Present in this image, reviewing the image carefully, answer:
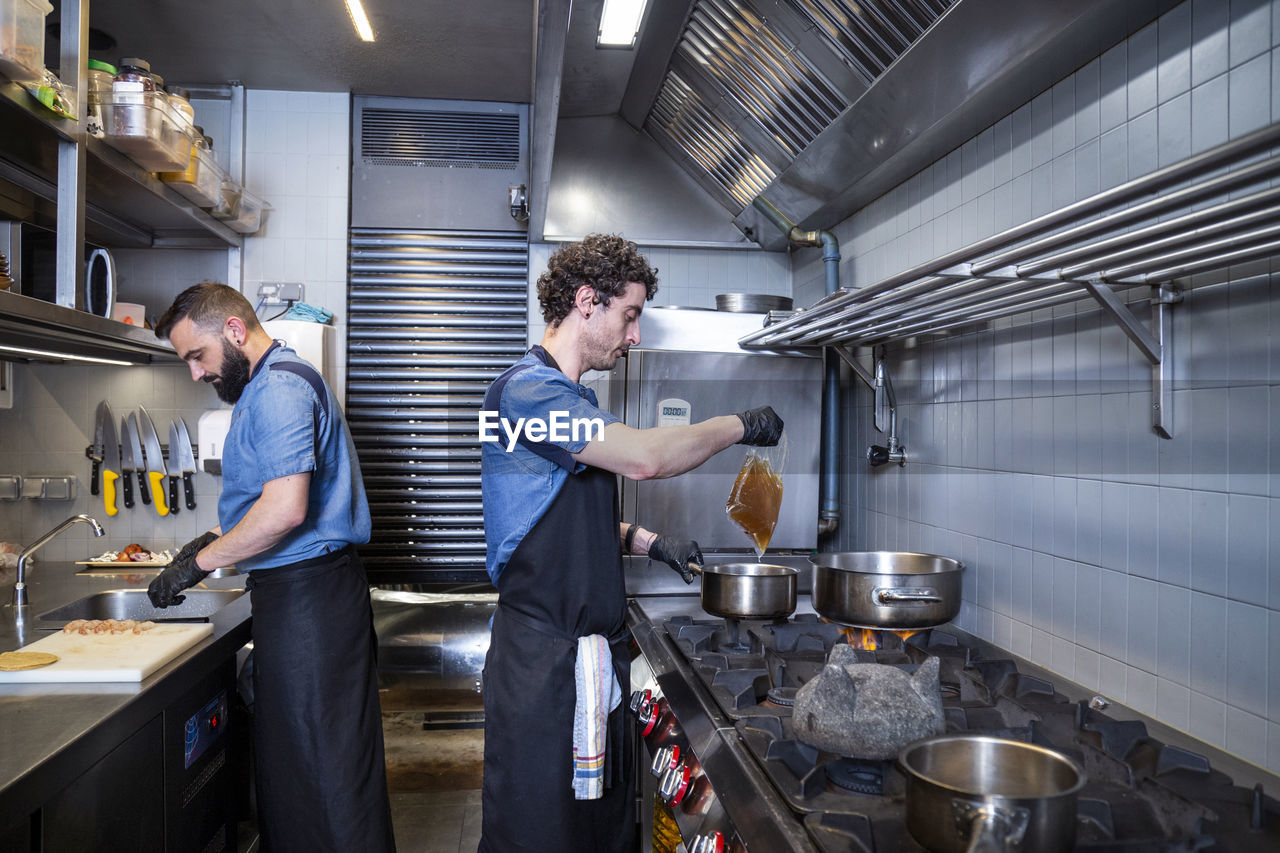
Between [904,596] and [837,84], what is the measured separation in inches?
50.8

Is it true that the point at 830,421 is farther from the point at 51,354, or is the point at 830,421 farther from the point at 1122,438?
the point at 51,354

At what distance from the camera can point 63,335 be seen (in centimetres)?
212

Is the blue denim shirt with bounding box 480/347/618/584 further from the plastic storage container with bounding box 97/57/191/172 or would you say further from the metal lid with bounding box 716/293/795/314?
the plastic storage container with bounding box 97/57/191/172

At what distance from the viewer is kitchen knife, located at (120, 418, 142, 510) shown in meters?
3.07

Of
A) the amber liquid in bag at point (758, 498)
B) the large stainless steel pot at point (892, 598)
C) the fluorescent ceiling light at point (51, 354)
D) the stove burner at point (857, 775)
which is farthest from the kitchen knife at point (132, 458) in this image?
the stove burner at point (857, 775)

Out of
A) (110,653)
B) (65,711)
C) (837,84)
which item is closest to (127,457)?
(110,653)

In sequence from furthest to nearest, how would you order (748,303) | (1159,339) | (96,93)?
(748,303) → (96,93) → (1159,339)

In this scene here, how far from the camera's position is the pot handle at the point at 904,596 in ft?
5.62

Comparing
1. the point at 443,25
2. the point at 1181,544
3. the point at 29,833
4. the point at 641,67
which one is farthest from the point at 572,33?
the point at 29,833

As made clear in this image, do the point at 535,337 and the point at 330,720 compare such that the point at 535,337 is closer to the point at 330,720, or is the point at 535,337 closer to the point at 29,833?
the point at 330,720

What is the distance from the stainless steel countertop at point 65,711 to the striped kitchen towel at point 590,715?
82 cm

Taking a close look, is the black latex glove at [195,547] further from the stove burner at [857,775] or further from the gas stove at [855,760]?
the stove burner at [857,775]

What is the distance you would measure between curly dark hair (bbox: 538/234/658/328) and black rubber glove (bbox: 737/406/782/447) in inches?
14.2

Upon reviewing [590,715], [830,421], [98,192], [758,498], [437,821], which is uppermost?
[98,192]
